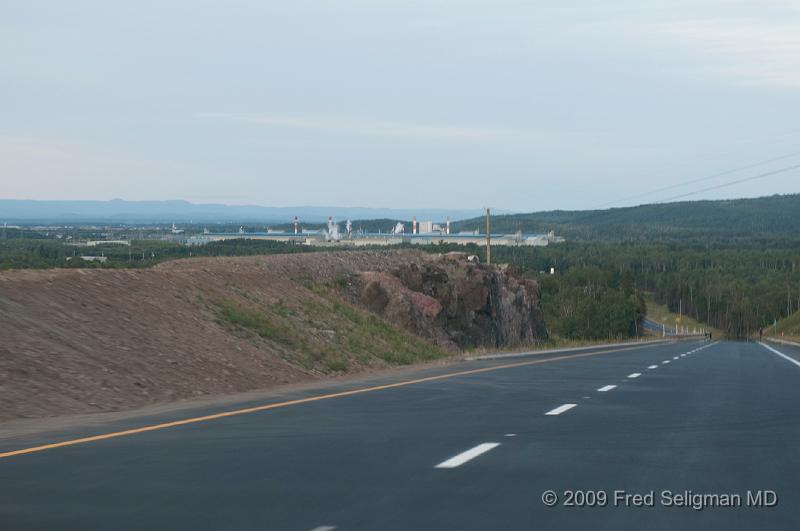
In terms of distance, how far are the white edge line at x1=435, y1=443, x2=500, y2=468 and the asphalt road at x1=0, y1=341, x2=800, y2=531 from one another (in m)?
0.02

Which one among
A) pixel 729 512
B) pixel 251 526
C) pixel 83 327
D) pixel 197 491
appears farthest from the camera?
pixel 83 327

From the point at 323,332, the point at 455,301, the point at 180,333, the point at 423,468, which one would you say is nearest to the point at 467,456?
the point at 423,468

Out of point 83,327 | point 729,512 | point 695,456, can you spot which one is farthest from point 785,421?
point 83,327

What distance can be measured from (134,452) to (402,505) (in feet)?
13.3

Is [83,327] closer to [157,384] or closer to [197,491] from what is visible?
[157,384]

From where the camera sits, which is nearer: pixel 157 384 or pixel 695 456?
pixel 695 456

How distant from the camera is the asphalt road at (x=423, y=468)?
8.37 m

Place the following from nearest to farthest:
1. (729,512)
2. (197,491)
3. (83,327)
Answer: (729,512) < (197,491) < (83,327)

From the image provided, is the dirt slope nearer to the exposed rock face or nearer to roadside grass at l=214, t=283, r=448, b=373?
roadside grass at l=214, t=283, r=448, b=373

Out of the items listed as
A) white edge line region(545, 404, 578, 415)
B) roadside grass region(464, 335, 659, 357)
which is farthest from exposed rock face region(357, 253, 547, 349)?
white edge line region(545, 404, 578, 415)

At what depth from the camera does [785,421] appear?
614 inches

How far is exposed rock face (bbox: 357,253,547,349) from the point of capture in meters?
43.3

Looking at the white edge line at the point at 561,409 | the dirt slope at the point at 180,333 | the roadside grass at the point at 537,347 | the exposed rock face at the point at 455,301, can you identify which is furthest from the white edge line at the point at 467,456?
the exposed rock face at the point at 455,301

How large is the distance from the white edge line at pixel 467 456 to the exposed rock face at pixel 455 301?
30.0 m
